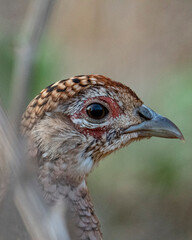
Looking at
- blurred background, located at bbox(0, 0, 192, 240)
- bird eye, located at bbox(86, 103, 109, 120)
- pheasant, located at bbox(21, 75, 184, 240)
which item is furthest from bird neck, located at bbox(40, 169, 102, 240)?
blurred background, located at bbox(0, 0, 192, 240)

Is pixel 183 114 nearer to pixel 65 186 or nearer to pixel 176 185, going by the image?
pixel 176 185

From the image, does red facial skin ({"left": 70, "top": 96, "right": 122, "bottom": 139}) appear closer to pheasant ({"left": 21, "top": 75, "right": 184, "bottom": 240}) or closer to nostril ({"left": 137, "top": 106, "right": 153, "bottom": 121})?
pheasant ({"left": 21, "top": 75, "right": 184, "bottom": 240})

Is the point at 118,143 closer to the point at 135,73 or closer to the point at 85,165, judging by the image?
the point at 85,165

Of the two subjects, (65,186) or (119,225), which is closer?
(65,186)

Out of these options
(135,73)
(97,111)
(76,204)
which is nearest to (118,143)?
(97,111)

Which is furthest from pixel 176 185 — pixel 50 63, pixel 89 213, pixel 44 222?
pixel 44 222

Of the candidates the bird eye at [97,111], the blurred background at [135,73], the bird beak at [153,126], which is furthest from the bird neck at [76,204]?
the blurred background at [135,73]
